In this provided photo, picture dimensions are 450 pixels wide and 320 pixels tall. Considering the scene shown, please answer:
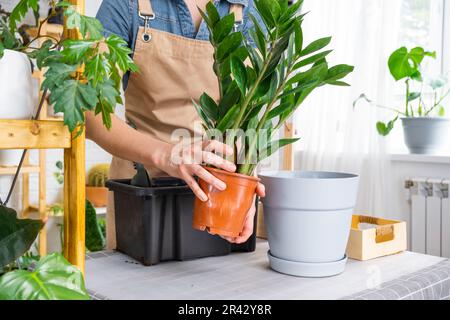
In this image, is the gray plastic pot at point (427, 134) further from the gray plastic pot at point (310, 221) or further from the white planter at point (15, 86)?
the white planter at point (15, 86)

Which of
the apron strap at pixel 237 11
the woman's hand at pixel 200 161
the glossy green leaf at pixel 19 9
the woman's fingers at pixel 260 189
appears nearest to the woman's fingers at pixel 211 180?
the woman's hand at pixel 200 161

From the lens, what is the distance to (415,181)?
7.68 feet

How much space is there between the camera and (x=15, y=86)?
707 mm

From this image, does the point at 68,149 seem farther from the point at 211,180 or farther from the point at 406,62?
the point at 406,62

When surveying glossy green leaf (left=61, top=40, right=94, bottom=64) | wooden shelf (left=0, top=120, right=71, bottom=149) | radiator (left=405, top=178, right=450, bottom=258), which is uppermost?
glossy green leaf (left=61, top=40, right=94, bottom=64)

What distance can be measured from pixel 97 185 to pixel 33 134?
7.93 feet

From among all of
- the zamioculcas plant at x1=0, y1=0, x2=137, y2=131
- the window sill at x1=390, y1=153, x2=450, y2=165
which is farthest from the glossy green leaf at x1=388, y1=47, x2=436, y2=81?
the zamioculcas plant at x1=0, y1=0, x2=137, y2=131

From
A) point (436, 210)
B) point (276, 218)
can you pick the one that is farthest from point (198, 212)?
point (436, 210)

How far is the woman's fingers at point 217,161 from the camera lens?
0.85 metres

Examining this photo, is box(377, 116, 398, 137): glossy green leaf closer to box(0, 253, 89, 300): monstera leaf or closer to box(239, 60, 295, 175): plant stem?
box(239, 60, 295, 175): plant stem

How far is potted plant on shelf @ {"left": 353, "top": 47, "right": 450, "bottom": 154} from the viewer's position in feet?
7.44

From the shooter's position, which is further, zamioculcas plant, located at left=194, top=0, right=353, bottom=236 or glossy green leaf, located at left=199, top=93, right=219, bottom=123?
A: glossy green leaf, located at left=199, top=93, right=219, bottom=123

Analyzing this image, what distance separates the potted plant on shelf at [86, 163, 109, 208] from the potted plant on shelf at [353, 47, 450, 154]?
1.63 metres

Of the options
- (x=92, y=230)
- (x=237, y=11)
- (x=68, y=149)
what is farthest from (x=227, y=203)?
(x=92, y=230)
